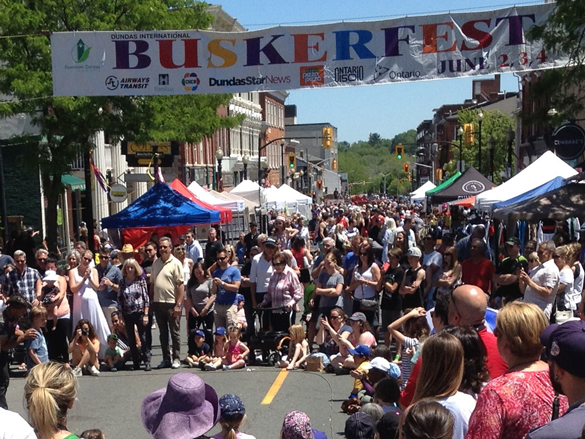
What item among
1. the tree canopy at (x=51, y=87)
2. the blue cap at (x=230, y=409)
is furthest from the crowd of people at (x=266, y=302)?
the tree canopy at (x=51, y=87)

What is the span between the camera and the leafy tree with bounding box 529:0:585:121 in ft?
43.4

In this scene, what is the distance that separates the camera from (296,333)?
1162 cm

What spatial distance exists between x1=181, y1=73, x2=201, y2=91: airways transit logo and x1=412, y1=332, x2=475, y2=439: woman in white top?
11.0 meters

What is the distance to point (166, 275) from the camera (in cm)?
1171

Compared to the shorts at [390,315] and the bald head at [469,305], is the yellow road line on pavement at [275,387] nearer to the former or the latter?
the shorts at [390,315]

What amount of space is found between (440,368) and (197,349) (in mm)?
8159

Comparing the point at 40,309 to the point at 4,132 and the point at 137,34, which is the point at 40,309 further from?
the point at 4,132

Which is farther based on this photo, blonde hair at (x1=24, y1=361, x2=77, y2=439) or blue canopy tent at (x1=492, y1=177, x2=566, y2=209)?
blue canopy tent at (x1=492, y1=177, x2=566, y2=209)

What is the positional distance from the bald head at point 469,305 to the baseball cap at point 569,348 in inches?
65.7

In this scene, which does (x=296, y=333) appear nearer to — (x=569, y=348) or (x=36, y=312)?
(x=36, y=312)

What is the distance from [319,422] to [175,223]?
405 inches

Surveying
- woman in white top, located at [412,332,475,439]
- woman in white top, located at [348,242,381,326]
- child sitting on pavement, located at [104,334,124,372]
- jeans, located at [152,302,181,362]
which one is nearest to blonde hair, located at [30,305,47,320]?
child sitting on pavement, located at [104,334,124,372]

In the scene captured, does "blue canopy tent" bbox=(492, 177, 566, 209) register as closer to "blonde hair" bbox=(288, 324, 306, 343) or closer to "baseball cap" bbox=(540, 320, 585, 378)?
"blonde hair" bbox=(288, 324, 306, 343)

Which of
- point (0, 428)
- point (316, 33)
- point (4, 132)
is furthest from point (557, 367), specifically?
point (4, 132)
